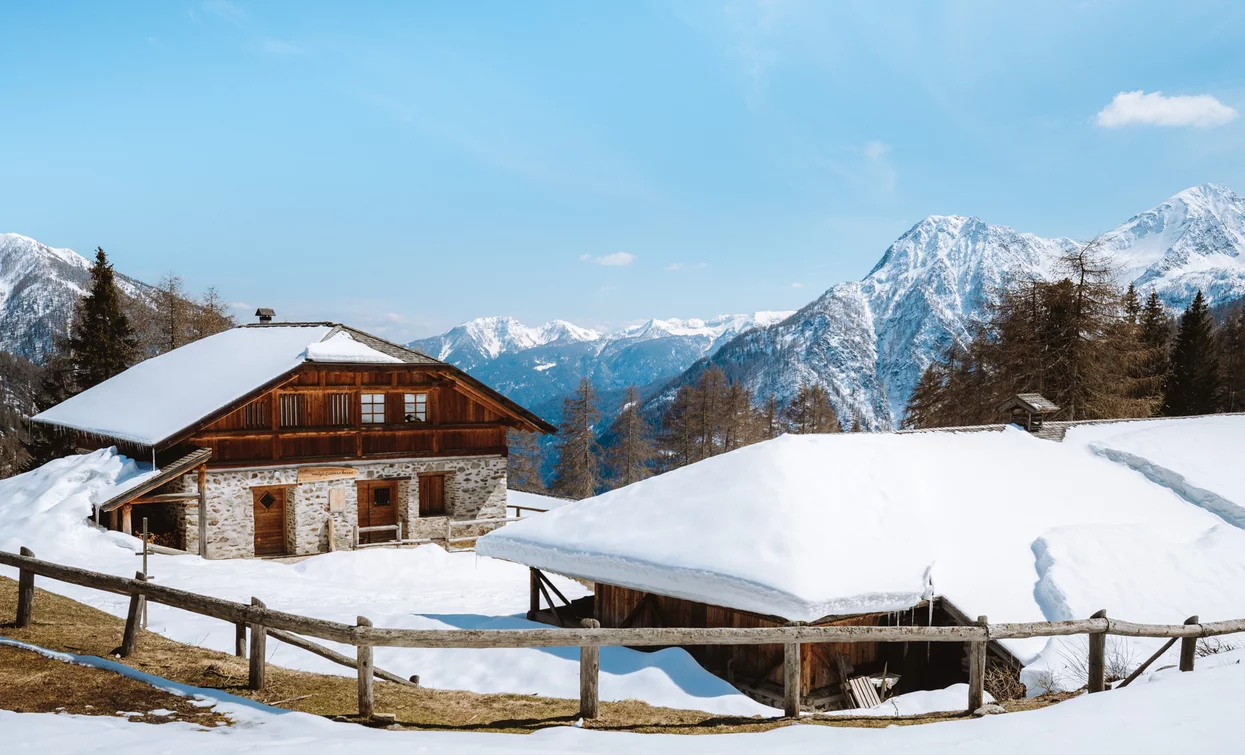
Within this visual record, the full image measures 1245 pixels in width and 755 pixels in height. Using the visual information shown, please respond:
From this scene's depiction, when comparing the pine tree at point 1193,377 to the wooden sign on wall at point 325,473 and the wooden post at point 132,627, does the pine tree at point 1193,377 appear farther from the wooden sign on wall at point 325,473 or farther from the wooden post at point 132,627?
the wooden post at point 132,627

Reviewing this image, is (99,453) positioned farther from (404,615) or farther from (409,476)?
(404,615)

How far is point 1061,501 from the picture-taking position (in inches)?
666

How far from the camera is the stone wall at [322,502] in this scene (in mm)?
23359

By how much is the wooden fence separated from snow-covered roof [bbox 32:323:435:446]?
15.2m

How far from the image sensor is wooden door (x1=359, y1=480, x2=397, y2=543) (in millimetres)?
26500

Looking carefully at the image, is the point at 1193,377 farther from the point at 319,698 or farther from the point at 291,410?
the point at 319,698

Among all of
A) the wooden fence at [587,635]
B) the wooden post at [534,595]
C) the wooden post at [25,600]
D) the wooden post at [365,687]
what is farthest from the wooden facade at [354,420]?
the wooden post at [365,687]

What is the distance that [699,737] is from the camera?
7344mm

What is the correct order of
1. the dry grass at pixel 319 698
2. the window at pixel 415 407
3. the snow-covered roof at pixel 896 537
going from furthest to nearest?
the window at pixel 415 407 < the snow-covered roof at pixel 896 537 < the dry grass at pixel 319 698

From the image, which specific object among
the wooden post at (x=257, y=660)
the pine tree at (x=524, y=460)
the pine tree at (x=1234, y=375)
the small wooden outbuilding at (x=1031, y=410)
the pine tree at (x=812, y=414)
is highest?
the pine tree at (x=1234, y=375)

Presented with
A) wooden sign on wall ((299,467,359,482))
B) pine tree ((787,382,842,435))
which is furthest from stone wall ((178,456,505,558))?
pine tree ((787,382,842,435))

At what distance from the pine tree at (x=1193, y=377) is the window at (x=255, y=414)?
50161 mm

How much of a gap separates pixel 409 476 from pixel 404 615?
40.4ft

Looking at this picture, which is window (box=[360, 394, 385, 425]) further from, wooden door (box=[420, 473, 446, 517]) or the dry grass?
the dry grass
